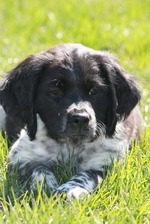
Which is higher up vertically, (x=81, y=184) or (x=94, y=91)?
(x=94, y=91)

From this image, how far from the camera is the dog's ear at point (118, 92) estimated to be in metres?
4.28

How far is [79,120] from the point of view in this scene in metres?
3.82

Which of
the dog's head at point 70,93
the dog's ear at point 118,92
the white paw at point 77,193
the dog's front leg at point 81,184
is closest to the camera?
the white paw at point 77,193

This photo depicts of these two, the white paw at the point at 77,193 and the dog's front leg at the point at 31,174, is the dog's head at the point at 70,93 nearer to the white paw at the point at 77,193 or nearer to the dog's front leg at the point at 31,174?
the dog's front leg at the point at 31,174

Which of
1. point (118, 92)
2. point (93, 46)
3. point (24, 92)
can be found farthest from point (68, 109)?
point (93, 46)

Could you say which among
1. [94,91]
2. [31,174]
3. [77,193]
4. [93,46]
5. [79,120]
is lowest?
[31,174]

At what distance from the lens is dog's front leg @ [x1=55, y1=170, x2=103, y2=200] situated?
3636 mm

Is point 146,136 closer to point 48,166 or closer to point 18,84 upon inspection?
point 48,166

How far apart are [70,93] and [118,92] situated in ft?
1.71

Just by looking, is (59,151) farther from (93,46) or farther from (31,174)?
(93,46)

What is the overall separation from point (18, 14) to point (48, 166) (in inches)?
240

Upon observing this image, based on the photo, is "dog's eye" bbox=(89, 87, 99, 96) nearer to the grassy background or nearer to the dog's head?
the dog's head

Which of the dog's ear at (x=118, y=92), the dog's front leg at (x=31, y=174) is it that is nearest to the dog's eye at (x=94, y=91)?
the dog's ear at (x=118, y=92)

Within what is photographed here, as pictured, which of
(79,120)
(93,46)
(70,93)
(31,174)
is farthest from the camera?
(93,46)
